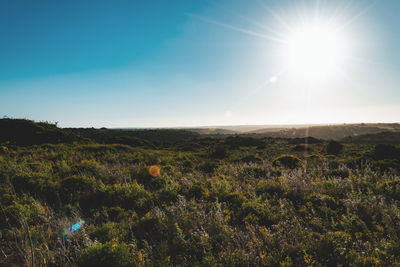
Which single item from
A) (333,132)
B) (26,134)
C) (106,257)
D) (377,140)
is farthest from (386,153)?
(333,132)

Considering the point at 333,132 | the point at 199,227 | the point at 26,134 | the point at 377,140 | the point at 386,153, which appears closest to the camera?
the point at 199,227

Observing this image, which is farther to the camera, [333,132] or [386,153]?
[333,132]

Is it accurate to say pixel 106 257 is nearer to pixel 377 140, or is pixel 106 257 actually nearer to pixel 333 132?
pixel 377 140

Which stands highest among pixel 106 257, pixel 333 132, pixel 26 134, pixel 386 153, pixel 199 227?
pixel 26 134

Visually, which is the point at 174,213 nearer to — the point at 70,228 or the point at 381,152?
the point at 70,228

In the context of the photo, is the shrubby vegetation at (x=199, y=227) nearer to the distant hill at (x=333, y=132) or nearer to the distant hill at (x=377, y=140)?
the distant hill at (x=377, y=140)

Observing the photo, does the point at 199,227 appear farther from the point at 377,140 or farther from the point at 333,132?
the point at 333,132

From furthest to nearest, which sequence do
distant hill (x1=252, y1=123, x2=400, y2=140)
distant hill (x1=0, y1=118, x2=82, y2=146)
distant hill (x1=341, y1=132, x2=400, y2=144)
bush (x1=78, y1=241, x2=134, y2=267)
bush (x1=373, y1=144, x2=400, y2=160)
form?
distant hill (x1=252, y1=123, x2=400, y2=140) < distant hill (x1=341, y1=132, x2=400, y2=144) < distant hill (x1=0, y1=118, x2=82, y2=146) < bush (x1=373, y1=144, x2=400, y2=160) < bush (x1=78, y1=241, x2=134, y2=267)

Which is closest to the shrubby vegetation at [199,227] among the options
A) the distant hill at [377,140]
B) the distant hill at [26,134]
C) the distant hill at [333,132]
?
the distant hill at [26,134]

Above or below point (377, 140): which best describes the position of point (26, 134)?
above

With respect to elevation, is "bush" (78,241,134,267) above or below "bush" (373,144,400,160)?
above

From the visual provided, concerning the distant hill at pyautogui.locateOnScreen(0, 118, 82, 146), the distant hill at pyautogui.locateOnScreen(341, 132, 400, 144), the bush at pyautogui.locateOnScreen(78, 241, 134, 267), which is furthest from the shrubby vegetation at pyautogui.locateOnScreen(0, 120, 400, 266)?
the distant hill at pyautogui.locateOnScreen(341, 132, 400, 144)

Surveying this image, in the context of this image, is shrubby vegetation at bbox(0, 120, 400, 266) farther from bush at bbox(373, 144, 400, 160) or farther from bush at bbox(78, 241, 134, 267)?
bush at bbox(373, 144, 400, 160)

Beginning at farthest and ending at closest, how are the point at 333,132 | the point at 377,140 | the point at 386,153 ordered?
the point at 333,132 < the point at 377,140 < the point at 386,153
